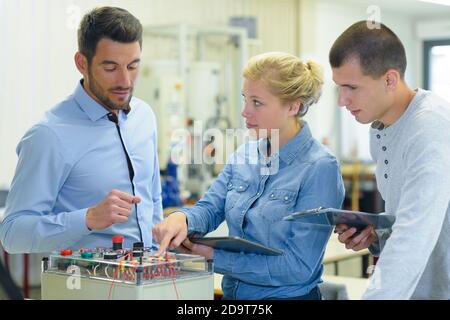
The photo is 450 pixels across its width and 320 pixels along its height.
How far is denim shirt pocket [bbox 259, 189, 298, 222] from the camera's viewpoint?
2.26 m

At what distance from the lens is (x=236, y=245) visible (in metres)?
2.05

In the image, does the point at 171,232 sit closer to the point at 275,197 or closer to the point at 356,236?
the point at 275,197

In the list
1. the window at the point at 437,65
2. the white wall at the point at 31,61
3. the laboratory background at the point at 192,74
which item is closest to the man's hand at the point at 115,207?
the laboratory background at the point at 192,74

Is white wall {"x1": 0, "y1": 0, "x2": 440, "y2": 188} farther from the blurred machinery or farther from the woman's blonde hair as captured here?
the woman's blonde hair

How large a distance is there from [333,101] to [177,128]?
13.1 ft

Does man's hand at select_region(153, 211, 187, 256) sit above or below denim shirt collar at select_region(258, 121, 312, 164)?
below

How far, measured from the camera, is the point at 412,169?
185cm

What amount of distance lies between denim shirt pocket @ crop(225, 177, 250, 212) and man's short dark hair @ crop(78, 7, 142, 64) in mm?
577

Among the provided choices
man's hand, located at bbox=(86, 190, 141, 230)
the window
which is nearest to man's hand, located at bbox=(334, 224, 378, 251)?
man's hand, located at bbox=(86, 190, 141, 230)

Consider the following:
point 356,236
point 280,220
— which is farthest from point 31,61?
point 356,236

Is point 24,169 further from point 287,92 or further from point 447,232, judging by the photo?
point 447,232

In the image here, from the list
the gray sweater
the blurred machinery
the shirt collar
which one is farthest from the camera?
the blurred machinery
